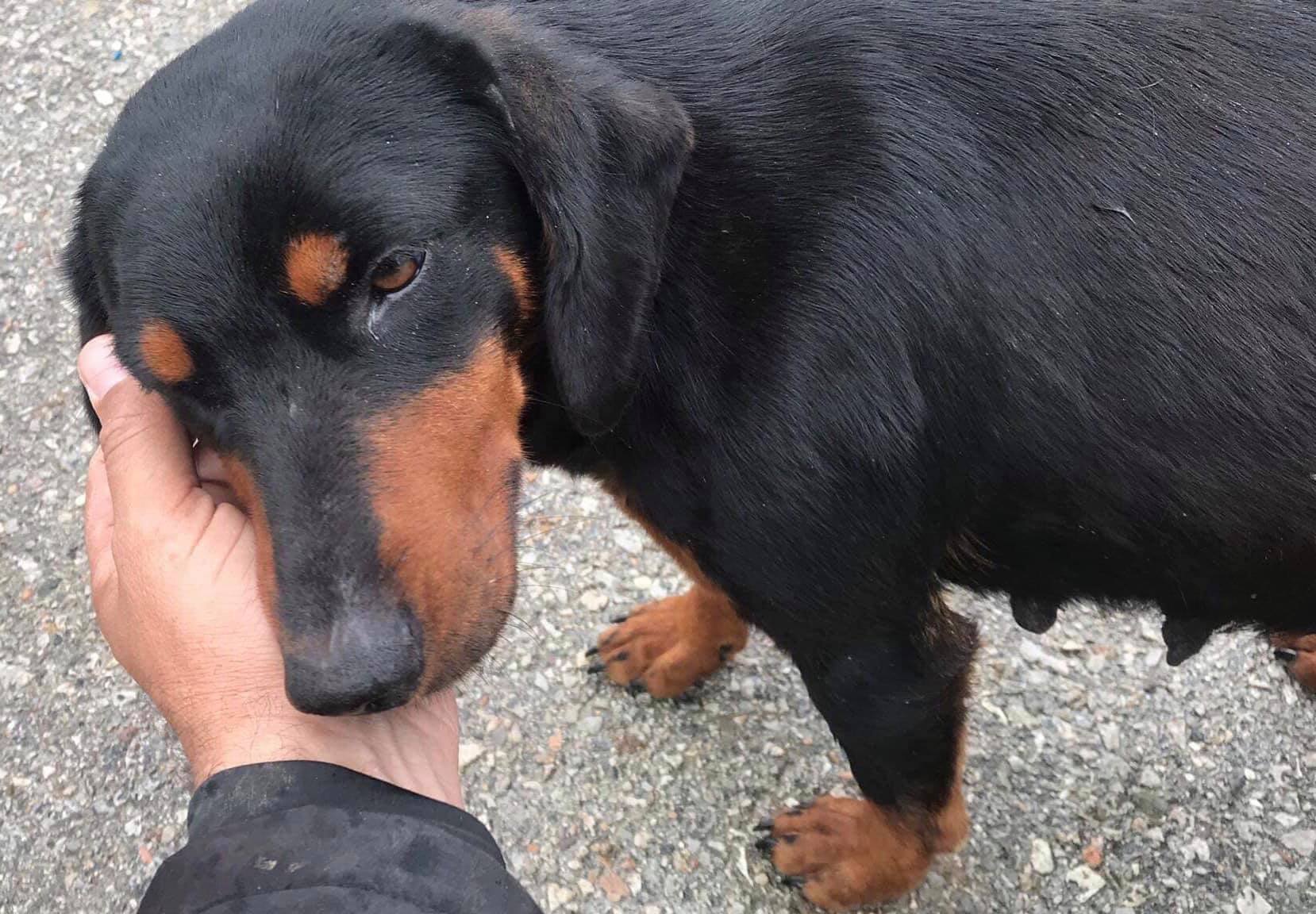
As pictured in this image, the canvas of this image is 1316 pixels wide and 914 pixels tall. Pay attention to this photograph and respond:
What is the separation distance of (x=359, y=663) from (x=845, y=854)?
5.27 ft

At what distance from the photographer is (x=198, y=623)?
1947mm

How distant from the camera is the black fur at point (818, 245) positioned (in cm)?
174

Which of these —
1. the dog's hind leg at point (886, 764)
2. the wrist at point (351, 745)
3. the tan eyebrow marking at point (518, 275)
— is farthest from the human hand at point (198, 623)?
the dog's hind leg at point (886, 764)

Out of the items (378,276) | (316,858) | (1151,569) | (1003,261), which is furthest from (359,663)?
(1151,569)

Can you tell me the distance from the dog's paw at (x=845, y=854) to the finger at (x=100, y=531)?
1.70m

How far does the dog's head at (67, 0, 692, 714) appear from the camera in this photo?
5.46 ft

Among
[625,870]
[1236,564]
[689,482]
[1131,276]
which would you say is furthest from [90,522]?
[1236,564]

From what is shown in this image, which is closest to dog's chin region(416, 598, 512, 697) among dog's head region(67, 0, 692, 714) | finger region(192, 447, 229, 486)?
dog's head region(67, 0, 692, 714)

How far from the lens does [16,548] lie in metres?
3.62

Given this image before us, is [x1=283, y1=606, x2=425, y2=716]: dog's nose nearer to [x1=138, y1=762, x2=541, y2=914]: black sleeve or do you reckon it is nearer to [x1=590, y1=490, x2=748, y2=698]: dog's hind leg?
[x1=138, y1=762, x2=541, y2=914]: black sleeve

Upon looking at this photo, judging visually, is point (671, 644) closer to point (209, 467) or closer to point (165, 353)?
point (209, 467)

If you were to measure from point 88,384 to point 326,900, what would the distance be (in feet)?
3.81

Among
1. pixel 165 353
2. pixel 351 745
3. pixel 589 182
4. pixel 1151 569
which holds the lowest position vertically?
pixel 351 745

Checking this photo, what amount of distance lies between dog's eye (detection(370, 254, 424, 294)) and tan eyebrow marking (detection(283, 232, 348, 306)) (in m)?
0.06
